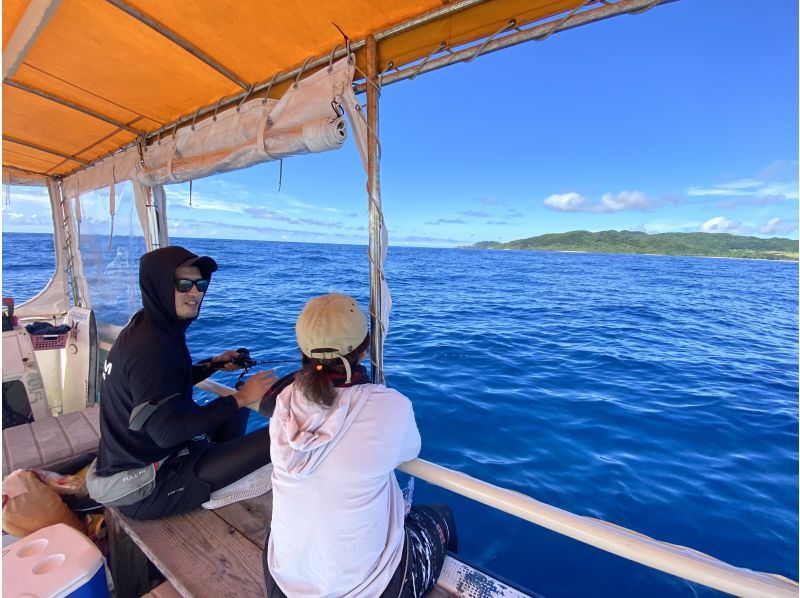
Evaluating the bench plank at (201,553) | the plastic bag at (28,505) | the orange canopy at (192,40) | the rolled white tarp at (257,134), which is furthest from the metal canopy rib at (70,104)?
the bench plank at (201,553)

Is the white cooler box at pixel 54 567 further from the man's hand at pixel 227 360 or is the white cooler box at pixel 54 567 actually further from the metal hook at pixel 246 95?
the metal hook at pixel 246 95

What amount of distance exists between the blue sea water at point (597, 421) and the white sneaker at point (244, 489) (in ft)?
6.11

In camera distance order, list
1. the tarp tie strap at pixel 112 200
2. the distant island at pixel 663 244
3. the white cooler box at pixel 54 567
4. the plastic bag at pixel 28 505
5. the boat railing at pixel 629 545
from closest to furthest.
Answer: the boat railing at pixel 629 545 < the white cooler box at pixel 54 567 < the plastic bag at pixel 28 505 < the tarp tie strap at pixel 112 200 < the distant island at pixel 663 244

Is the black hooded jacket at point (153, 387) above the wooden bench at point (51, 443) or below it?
above

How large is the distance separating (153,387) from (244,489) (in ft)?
2.38

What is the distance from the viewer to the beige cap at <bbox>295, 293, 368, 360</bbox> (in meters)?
1.29

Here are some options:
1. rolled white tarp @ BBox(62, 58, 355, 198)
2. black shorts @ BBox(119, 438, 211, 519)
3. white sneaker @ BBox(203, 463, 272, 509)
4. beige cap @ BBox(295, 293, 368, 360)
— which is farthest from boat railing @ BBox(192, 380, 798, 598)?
rolled white tarp @ BBox(62, 58, 355, 198)

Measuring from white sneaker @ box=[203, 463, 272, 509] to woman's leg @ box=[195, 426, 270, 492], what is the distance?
0.13ft

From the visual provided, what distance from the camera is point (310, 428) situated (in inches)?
46.0

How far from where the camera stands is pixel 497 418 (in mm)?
4668

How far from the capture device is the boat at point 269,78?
1.33 meters

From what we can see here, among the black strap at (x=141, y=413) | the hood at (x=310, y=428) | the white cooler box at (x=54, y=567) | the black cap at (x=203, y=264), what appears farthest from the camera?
the black cap at (x=203, y=264)

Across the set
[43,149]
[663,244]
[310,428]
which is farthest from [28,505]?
[663,244]

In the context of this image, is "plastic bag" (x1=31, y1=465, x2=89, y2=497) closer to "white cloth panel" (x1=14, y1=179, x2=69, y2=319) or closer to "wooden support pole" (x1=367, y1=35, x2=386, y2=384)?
"wooden support pole" (x1=367, y1=35, x2=386, y2=384)
